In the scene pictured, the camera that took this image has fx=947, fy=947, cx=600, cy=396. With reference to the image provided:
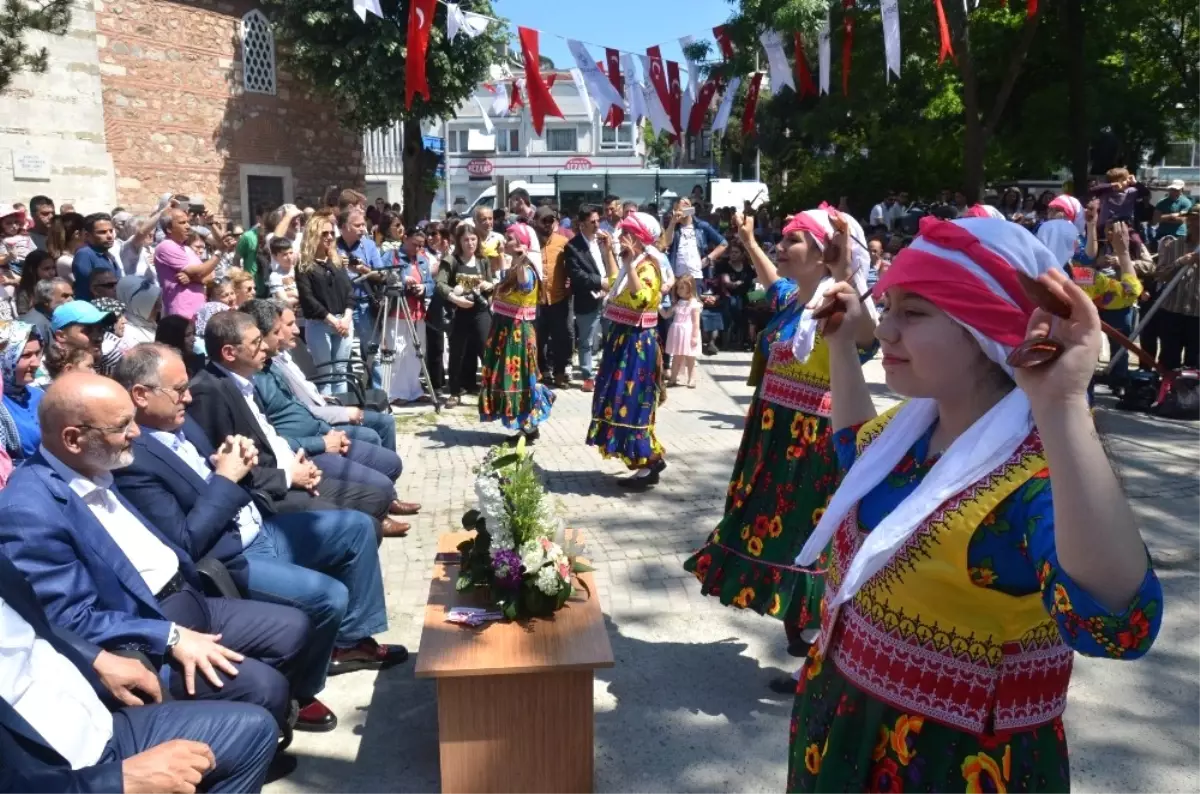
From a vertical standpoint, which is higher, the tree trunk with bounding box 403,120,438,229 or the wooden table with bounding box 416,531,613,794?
the tree trunk with bounding box 403,120,438,229

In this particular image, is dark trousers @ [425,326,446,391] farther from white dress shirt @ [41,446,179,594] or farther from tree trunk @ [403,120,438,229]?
tree trunk @ [403,120,438,229]

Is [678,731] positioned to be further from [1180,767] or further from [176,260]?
[176,260]

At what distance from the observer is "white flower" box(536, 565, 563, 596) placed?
3.40m

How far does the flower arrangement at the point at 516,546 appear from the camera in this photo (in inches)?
135

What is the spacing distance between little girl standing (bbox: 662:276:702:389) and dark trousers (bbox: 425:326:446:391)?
8.26ft

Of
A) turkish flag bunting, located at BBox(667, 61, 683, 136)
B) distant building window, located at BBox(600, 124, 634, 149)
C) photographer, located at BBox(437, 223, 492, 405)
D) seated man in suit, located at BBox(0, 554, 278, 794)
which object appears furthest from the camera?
distant building window, located at BBox(600, 124, 634, 149)

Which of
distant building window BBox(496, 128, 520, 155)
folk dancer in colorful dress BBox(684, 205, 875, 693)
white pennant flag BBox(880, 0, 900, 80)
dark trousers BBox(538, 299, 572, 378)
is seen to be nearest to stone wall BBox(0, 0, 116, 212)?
dark trousers BBox(538, 299, 572, 378)

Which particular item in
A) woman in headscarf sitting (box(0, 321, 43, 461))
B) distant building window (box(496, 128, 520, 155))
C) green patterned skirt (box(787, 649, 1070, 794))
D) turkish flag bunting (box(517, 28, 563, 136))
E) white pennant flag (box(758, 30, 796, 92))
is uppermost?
distant building window (box(496, 128, 520, 155))

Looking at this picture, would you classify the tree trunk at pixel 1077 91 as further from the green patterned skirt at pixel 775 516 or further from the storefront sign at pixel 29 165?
the storefront sign at pixel 29 165

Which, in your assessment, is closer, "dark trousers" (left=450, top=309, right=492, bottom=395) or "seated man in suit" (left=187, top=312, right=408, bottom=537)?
"seated man in suit" (left=187, top=312, right=408, bottom=537)

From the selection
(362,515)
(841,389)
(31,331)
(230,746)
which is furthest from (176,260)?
(841,389)

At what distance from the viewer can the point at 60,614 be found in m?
2.78

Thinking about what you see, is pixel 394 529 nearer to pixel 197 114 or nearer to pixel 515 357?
pixel 515 357

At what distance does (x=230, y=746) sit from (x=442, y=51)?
19013 mm
